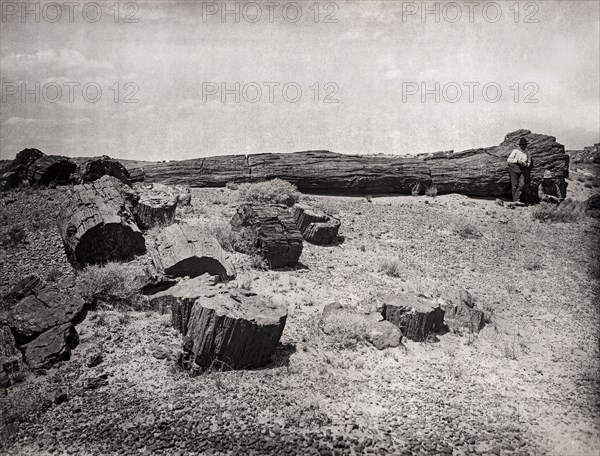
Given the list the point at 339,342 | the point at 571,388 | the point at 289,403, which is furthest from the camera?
the point at 339,342

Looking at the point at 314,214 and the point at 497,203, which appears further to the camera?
the point at 497,203

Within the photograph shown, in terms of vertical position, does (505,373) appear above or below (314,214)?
below

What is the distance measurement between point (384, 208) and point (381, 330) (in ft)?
26.8

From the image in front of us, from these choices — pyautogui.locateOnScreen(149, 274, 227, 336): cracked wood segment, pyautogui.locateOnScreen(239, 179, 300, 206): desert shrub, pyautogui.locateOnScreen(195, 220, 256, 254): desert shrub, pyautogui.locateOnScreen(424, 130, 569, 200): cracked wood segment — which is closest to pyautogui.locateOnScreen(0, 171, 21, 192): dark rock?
pyautogui.locateOnScreen(239, 179, 300, 206): desert shrub

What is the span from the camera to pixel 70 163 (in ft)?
48.9

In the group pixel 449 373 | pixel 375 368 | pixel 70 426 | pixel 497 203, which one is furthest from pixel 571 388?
pixel 497 203

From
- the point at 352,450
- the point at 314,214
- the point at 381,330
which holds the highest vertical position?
the point at 314,214

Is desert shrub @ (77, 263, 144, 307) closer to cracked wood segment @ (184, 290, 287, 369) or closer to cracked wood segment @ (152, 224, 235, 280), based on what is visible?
cracked wood segment @ (152, 224, 235, 280)

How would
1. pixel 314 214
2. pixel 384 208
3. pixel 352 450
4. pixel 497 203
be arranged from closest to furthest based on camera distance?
pixel 352 450
pixel 314 214
pixel 384 208
pixel 497 203

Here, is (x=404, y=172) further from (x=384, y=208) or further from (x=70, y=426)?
(x=70, y=426)

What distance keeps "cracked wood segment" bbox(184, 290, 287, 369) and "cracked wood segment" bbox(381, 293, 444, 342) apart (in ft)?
6.54

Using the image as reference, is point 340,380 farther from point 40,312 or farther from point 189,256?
point 40,312

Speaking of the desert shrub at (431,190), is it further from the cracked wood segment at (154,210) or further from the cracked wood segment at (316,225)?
the cracked wood segment at (154,210)

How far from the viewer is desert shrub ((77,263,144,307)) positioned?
7414 millimetres
